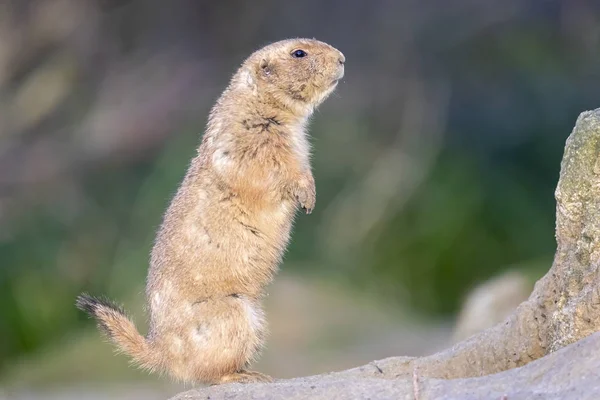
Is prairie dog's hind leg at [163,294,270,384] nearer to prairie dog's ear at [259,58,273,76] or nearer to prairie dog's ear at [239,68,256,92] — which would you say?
prairie dog's ear at [239,68,256,92]

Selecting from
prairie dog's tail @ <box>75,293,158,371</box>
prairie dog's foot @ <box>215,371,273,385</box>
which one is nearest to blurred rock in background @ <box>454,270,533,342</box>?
prairie dog's foot @ <box>215,371,273,385</box>

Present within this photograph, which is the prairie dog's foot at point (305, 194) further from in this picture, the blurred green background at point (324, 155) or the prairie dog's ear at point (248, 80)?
the blurred green background at point (324, 155)

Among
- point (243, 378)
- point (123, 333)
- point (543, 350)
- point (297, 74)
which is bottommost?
point (543, 350)

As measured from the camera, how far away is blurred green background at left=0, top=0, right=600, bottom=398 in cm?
1628

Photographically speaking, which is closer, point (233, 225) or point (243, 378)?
point (243, 378)

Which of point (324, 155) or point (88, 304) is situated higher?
point (324, 155)

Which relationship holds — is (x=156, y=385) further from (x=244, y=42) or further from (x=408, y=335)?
(x=244, y=42)

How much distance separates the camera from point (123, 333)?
7.39m

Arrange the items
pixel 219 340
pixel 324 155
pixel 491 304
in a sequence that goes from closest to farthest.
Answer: pixel 219 340
pixel 491 304
pixel 324 155

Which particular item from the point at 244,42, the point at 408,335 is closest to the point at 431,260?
the point at 408,335

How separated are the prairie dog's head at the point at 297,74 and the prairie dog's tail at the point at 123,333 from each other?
1.85 meters

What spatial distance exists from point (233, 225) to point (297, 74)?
1.26 m

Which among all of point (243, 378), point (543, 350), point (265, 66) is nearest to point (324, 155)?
point (265, 66)

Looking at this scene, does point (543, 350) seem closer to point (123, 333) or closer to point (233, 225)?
point (233, 225)
